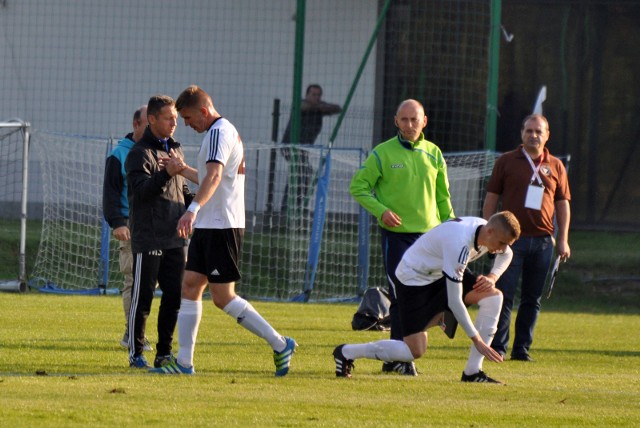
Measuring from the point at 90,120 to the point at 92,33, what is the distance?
1.58m

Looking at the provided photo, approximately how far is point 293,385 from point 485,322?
1.36 m

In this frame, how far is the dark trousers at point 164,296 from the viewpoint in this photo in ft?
29.7

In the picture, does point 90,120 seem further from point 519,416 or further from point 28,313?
point 519,416

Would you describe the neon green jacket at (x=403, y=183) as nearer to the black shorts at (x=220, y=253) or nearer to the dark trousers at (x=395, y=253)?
the dark trousers at (x=395, y=253)

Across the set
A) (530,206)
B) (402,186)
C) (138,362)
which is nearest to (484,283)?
(402,186)

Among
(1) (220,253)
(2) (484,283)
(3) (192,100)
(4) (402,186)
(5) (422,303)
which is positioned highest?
(3) (192,100)

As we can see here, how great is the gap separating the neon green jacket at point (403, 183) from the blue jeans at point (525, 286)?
1617mm

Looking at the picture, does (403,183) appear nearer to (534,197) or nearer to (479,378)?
(479,378)

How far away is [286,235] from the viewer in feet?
59.0

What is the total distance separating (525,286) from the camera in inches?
451

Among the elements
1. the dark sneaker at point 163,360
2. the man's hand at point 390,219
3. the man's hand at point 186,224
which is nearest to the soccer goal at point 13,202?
the dark sneaker at point 163,360

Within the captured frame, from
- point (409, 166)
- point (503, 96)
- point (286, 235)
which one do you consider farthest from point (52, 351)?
point (503, 96)

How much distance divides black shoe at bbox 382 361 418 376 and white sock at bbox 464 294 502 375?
594mm

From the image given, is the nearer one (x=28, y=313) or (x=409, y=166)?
(x=409, y=166)
